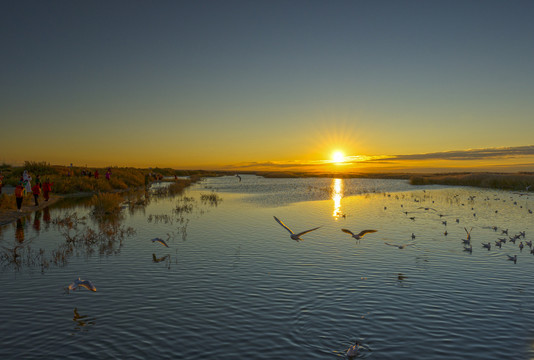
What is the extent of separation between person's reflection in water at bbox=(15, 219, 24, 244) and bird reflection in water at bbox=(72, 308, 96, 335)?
9.39 metres

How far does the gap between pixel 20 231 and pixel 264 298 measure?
14.4 metres

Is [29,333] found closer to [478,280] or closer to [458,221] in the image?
[478,280]

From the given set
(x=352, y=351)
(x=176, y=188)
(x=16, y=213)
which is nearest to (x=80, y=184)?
(x=176, y=188)

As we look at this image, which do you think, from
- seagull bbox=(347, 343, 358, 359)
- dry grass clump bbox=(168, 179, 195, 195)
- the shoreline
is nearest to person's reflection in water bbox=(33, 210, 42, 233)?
the shoreline

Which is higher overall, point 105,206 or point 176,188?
point 176,188

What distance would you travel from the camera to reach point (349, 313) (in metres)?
7.84

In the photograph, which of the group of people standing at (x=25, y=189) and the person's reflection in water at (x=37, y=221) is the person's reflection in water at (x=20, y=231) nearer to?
the person's reflection in water at (x=37, y=221)

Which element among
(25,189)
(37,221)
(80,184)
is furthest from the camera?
(80,184)

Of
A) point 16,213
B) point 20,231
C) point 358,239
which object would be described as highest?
point 358,239

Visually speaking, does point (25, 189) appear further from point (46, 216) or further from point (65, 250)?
point (65, 250)

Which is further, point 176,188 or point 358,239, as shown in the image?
point 176,188

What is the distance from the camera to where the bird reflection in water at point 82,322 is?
279 inches

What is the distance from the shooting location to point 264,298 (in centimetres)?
874

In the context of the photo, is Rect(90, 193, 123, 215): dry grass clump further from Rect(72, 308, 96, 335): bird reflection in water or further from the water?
Rect(72, 308, 96, 335): bird reflection in water
